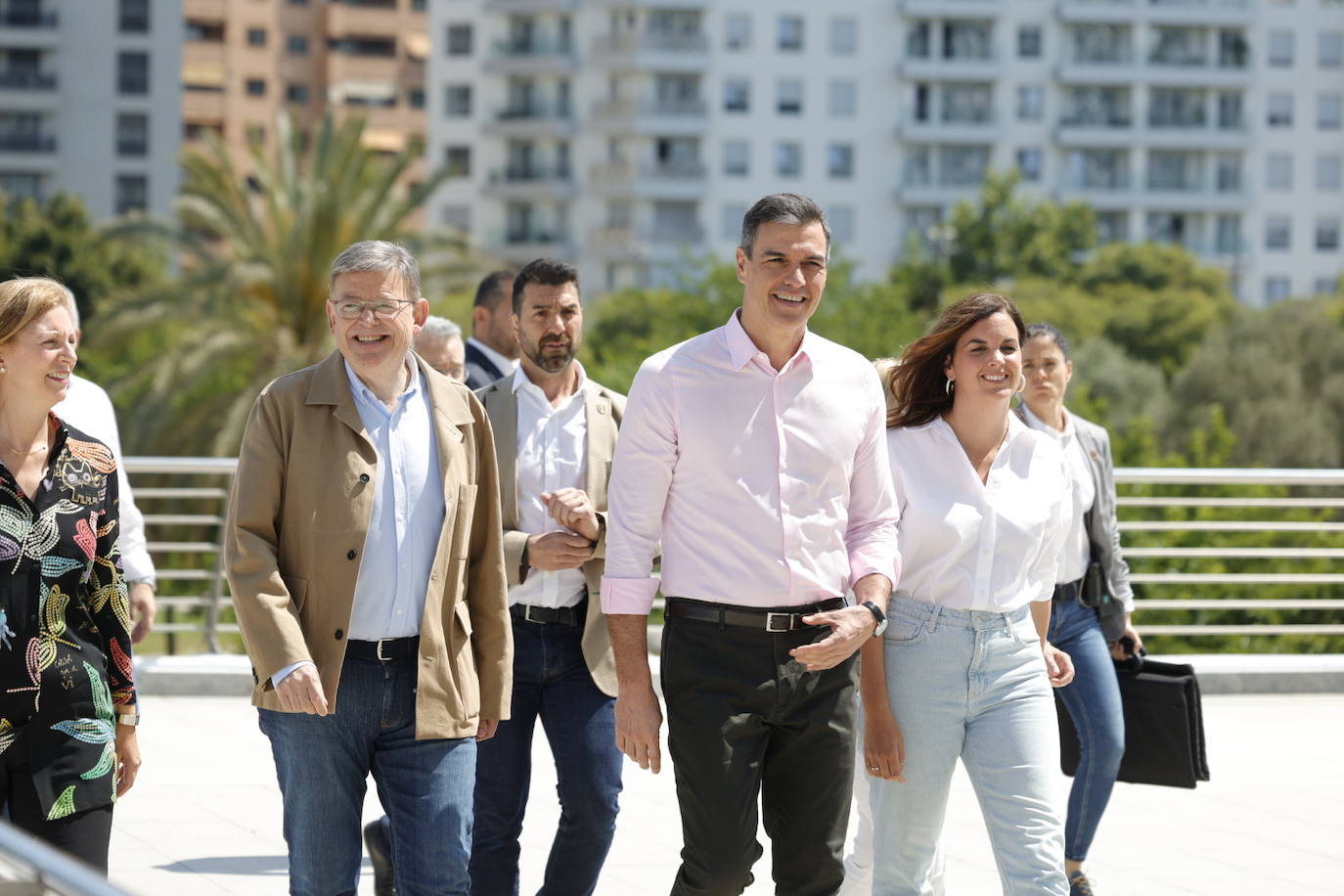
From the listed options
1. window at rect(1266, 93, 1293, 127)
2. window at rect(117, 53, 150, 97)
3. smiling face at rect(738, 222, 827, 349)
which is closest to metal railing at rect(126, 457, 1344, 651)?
smiling face at rect(738, 222, 827, 349)

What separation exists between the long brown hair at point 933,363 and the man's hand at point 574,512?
88 cm

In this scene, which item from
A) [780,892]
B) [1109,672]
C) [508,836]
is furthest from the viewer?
[1109,672]

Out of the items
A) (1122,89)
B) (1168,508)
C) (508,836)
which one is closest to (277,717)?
(508,836)

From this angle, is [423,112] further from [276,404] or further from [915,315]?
[276,404]

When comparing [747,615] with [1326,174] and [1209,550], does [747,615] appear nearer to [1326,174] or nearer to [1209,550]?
[1209,550]

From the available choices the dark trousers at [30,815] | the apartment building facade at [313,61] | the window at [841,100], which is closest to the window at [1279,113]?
the window at [841,100]

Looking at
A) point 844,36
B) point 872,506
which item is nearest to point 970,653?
point 872,506

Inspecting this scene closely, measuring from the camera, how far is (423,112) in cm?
11294

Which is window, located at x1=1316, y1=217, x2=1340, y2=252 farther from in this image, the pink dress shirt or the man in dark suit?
the pink dress shirt

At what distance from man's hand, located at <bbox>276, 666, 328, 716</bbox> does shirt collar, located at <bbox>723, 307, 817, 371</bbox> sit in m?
1.30

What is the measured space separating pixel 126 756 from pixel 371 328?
1.23 metres

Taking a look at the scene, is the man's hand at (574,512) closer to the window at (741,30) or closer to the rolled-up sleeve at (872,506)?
the rolled-up sleeve at (872,506)

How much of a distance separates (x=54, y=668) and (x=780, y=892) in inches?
73.4

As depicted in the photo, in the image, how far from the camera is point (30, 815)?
421 centimetres
